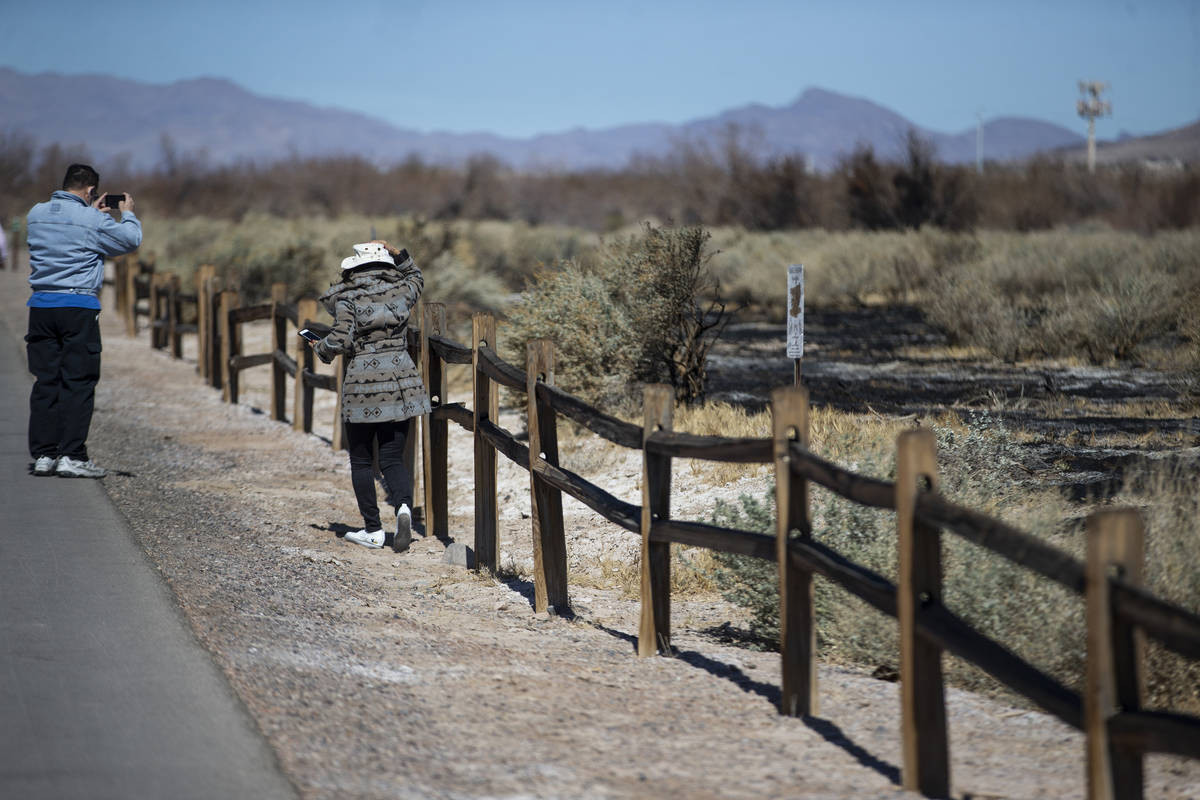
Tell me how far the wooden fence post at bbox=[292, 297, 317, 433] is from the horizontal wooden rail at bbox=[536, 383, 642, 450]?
247 inches

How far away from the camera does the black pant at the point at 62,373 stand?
9.26 m

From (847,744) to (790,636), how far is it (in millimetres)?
451

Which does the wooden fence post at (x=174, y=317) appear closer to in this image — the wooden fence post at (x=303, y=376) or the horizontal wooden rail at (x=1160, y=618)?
the wooden fence post at (x=303, y=376)

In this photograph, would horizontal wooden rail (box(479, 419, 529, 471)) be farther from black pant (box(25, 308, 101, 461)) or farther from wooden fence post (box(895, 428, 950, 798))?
black pant (box(25, 308, 101, 461))

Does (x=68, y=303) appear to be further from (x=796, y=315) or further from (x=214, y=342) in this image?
(x=214, y=342)

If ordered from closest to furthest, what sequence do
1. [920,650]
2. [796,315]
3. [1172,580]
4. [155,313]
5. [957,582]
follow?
[920,650], [1172,580], [957,582], [796,315], [155,313]

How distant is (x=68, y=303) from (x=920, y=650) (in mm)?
6937

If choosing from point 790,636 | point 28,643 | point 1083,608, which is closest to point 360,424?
point 28,643

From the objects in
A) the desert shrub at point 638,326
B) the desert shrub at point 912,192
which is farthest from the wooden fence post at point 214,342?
the desert shrub at point 912,192

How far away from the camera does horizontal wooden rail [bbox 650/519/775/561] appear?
5328 mm

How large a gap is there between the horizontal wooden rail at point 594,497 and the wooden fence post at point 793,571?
1.09m

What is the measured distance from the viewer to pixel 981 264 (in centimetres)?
2425

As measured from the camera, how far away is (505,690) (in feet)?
18.0

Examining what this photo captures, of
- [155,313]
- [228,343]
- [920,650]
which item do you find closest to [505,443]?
[920,650]
